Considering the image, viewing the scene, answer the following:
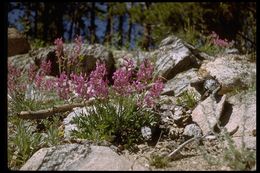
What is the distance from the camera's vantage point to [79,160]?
4.29m

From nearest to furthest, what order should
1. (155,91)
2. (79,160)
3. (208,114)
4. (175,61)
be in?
(79,160) → (155,91) → (208,114) → (175,61)

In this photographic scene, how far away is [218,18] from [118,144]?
6.65 meters

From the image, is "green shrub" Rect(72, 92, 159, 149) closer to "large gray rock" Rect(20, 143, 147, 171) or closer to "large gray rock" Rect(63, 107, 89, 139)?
"large gray rock" Rect(63, 107, 89, 139)

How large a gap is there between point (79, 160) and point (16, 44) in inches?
319

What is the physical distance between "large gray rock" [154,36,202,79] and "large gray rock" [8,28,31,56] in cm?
473

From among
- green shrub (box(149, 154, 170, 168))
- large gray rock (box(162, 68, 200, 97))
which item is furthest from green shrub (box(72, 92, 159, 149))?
large gray rock (box(162, 68, 200, 97))

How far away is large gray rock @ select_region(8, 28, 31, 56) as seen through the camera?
11656mm

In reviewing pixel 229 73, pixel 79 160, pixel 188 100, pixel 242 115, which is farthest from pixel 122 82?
pixel 229 73

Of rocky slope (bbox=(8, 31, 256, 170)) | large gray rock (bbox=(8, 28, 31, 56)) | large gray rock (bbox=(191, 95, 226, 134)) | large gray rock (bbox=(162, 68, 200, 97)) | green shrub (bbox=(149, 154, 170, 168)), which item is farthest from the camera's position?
large gray rock (bbox=(8, 28, 31, 56))

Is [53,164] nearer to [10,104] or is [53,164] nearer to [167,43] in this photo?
[10,104]

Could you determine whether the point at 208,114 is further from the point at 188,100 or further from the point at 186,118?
the point at 188,100

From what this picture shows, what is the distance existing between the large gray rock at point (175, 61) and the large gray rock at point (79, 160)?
3.86 metres

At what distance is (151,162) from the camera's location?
4570mm

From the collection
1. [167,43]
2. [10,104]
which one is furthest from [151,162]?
[167,43]
